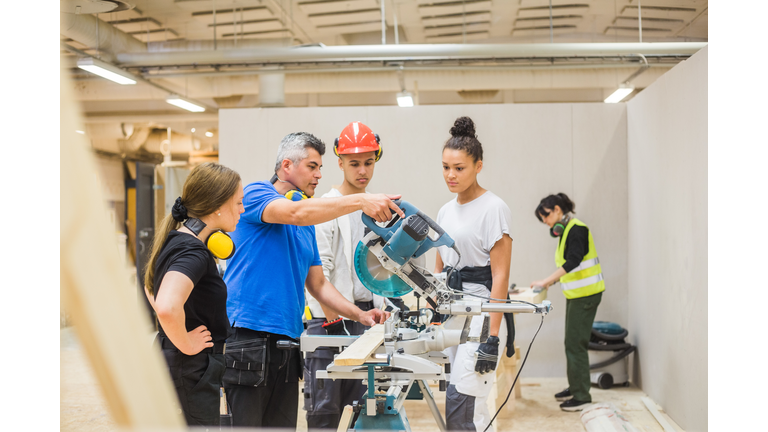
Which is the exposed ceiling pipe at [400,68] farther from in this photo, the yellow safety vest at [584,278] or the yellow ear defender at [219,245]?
the yellow ear defender at [219,245]

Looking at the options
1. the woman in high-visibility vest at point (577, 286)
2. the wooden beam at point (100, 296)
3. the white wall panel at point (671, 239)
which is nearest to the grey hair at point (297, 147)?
the wooden beam at point (100, 296)

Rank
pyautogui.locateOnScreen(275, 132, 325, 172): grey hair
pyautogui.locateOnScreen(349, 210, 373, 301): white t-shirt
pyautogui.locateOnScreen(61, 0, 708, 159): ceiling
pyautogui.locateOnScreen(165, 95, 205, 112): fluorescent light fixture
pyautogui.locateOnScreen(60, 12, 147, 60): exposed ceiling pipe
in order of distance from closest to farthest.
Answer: pyautogui.locateOnScreen(275, 132, 325, 172): grey hair < pyautogui.locateOnScreen(349, 210, 373, 301): white t-shirt < pyautogui.locateOnScreen(60, 12, 147, 60): exposed ceiling pipe < pyautogui.locateOnScreen(61, 0, 708, 159): ceiling < pyautogui.locateOnScreen(165, 95, 205, 112): fluorescent light fixture

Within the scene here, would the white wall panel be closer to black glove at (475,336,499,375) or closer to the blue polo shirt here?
black glove at (475,336,499,375)

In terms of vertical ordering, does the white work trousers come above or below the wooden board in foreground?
below

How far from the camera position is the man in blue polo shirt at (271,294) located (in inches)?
66.9

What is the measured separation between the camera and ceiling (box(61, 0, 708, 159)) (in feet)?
17.6

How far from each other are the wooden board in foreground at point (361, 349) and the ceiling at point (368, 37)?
152 inches

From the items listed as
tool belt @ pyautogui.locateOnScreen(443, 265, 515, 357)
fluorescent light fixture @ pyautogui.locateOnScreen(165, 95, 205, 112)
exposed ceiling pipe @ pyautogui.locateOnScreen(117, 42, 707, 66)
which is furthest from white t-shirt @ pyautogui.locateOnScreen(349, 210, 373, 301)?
fluorescent light fixture @ pyautogui.locateOnScreen(165, 95, 205, 112)

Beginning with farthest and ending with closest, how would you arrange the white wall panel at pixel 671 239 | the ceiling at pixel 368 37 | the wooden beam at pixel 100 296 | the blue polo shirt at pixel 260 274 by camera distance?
the ceiling at pixel 368 37, the white wall panel at pixel 671 239, the blue polo shirt at pixel 260 274, the wooden beam at pixel 100 296

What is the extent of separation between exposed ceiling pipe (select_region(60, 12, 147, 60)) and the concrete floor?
288 centimetres

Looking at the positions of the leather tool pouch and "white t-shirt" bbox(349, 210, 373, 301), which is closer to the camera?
the leather tool pouch

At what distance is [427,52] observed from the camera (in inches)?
187

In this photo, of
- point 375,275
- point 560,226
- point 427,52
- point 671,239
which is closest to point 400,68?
point 427,52

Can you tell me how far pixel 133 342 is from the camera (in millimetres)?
270
